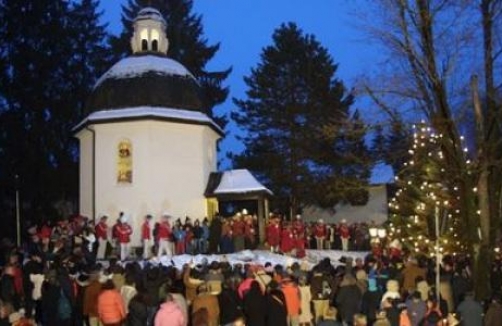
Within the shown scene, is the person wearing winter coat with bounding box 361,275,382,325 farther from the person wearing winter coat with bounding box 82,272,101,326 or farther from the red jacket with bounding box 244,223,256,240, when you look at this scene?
the red jacket with bounding box 244,223,256,240

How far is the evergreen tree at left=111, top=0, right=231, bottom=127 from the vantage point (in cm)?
5631

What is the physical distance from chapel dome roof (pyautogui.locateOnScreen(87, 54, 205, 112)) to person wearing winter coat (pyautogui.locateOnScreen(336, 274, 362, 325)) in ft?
62.8

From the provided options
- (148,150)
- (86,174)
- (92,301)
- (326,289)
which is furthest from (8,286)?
(86,174)

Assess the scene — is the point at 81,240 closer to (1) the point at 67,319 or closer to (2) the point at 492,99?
(1) the point at 67,319

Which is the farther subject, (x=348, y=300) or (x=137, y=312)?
(x=348, y=300)

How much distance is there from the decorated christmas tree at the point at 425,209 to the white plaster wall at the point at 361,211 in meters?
16.5

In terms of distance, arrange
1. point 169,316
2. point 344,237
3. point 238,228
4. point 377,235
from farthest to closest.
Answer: point 344,237 → point 377,235 → point 238,228 → point 169,316

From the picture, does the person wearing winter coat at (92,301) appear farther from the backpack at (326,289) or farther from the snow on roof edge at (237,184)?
the snow on roof edge at (237,184)

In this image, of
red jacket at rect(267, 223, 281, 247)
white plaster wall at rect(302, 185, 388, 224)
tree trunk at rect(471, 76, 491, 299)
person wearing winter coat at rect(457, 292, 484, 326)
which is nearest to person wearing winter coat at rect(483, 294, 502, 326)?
person wearing winter coat at rect(457, 292, 484, 326)

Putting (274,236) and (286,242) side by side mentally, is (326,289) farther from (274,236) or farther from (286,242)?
(286,242)

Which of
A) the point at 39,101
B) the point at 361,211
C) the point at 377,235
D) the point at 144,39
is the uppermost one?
the point at 144,39

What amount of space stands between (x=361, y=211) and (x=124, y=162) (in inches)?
807

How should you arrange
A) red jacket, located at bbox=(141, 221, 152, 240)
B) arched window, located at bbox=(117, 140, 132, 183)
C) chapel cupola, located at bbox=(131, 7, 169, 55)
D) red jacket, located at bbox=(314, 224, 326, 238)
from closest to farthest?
1. red jacket, located at bbox=(141, 221, 152, 240)
2. arched window, located at bbox=(117, 140, 132, 183)
3. red jacket, located at bbox=(314, 224, 326, 238)
4. chapel cupola, located at bbox=(131, 7, 169, 55)

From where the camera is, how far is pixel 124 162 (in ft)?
107
